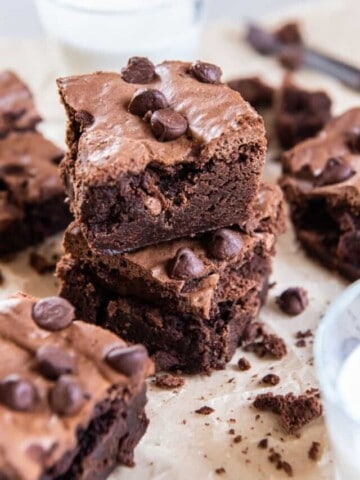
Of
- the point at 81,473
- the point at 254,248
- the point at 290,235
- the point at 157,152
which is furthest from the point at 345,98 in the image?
the point at 81,473

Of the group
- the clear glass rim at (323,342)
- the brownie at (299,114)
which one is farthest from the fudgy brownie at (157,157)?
the brownie at (299,114)

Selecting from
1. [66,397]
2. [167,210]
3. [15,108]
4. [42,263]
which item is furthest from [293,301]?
[15,108]

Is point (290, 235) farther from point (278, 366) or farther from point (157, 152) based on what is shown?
point (157, 152)

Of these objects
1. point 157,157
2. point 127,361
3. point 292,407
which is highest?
point 157,157

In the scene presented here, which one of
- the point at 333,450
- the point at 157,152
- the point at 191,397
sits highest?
the point at 157,152

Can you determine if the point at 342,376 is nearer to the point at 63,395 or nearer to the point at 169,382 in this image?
the point at 169,382

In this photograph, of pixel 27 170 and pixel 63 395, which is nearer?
pixel 63 395
